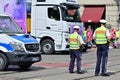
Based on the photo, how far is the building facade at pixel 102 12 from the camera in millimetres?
38531

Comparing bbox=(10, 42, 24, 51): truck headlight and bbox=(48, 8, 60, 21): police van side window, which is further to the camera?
bbox=(48, 8, 60, 21): police van side window

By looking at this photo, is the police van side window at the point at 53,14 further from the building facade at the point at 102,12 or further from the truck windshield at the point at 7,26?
the building facade at the point at 102,12

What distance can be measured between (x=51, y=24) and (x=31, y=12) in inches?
64.1

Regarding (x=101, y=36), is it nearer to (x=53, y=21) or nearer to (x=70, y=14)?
(x=53, y=21)

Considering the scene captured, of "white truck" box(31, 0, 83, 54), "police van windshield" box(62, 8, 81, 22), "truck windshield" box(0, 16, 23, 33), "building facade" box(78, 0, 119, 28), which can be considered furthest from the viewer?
"building facade" box(78, 0, 119, 28)

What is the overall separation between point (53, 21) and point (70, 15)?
103cm

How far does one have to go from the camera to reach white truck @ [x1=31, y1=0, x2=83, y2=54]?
2312cm

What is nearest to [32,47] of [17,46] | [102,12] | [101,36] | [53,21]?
[17,46]

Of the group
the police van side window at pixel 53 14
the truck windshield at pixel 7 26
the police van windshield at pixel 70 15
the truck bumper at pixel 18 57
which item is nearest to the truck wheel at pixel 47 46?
the police van side window at pixel 53 14

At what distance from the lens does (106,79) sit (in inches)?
514

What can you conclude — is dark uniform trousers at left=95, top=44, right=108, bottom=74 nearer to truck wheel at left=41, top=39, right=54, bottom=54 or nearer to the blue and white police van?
the blue and white police van

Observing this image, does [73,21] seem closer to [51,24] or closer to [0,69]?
[51,24]

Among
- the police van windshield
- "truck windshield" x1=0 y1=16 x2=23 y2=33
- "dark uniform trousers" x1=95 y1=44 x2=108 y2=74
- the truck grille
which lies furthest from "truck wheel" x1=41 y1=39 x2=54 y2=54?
"dark uniform trousers" x1=95 y1=44 x2=108 y2=74

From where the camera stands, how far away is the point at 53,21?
2328 centimetres
